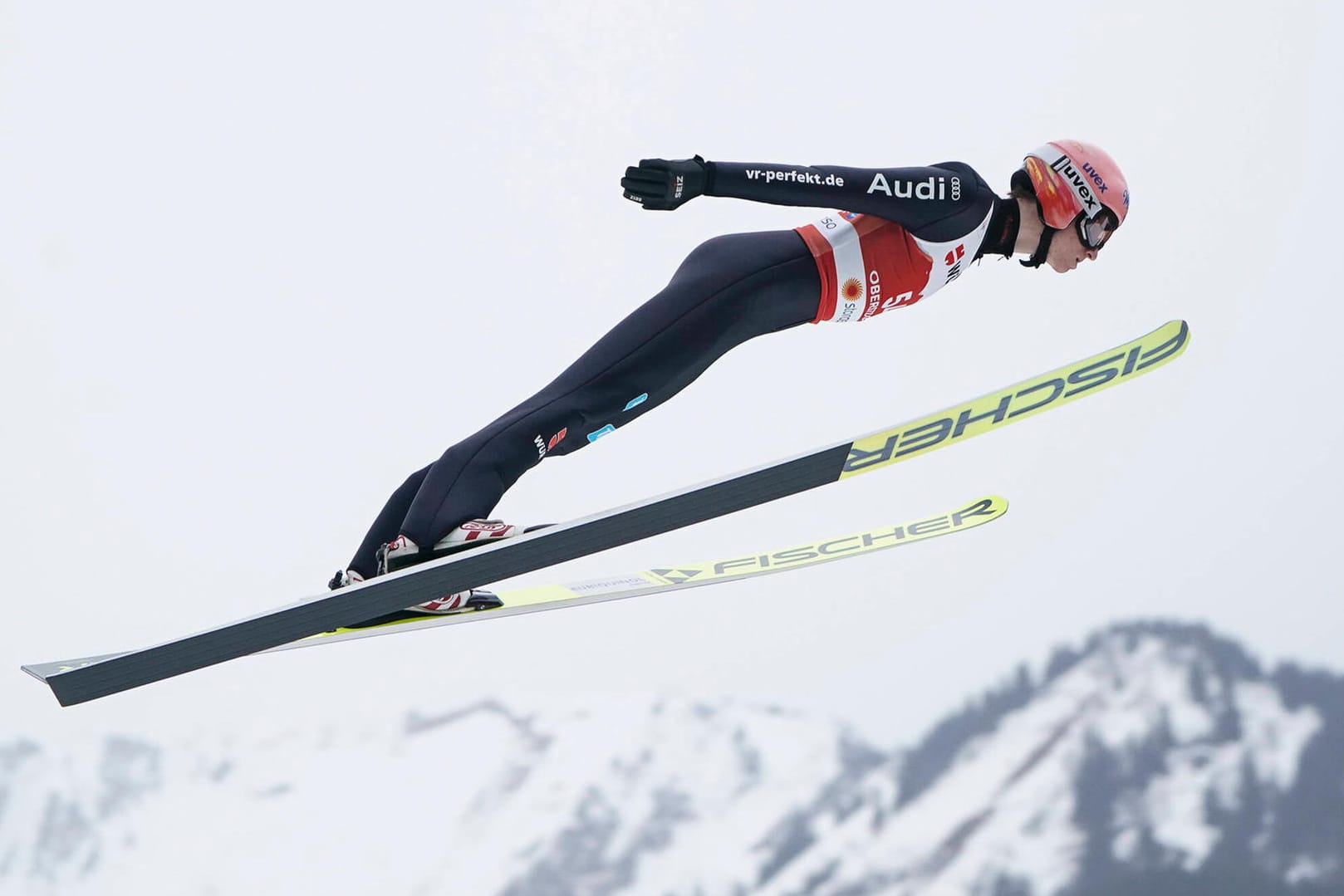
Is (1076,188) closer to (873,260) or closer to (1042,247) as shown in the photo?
(1042,247)

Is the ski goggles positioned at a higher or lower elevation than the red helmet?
lower

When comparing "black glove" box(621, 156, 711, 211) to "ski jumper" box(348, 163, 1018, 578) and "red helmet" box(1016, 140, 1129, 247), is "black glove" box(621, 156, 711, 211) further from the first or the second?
"red helmet" box(1016, 140, 1129, 247)

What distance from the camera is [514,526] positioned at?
283 centimetres

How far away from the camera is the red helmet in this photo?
3318 millimetres

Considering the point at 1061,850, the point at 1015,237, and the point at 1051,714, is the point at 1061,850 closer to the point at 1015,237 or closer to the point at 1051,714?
the point at 1051,714

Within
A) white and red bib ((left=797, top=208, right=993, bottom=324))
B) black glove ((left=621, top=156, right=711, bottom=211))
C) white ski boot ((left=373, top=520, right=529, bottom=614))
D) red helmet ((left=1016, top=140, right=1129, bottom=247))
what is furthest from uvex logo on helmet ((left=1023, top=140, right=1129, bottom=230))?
white ski boot ((left=373, top=520, right=529, bottom=614))

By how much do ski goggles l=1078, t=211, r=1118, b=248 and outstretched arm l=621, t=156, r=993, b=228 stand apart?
0.27 metres

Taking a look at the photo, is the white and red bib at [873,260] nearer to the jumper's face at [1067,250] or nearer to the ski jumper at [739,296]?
the ski jumper at [739,296]

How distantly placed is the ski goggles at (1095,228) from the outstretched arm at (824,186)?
0.90 ft

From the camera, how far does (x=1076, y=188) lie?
131 inches

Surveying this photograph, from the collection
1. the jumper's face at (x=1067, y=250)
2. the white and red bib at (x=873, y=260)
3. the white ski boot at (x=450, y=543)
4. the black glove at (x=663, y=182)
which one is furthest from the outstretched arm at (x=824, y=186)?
the white ski boot at (x=450, y=543)

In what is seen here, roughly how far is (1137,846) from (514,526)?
476cm

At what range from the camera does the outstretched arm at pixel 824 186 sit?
8.96 ft

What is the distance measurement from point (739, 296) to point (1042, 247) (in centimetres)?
86
